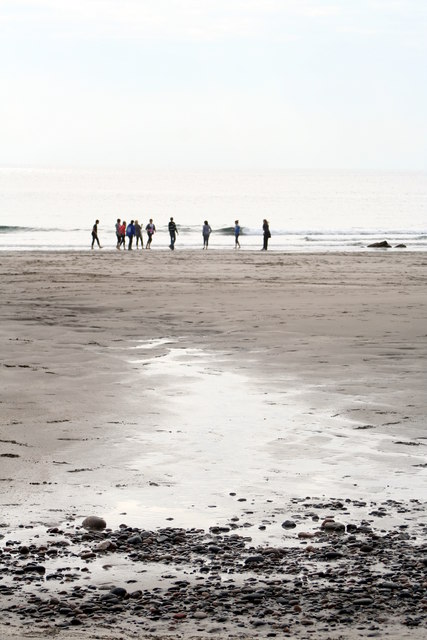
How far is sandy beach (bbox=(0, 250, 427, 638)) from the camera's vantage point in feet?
22.2

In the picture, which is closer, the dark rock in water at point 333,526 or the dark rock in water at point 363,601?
the dark rock in water at point 363,601

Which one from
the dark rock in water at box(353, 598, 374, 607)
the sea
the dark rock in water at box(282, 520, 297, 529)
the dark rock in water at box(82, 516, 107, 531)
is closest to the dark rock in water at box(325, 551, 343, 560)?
the dark rock in water at box(282, 520, 297, 529)

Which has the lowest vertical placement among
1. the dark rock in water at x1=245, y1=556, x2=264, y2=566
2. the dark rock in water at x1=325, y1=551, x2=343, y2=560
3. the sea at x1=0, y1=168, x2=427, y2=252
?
the dark rock in water at x1=325, y1=551, x2=343, y2=560

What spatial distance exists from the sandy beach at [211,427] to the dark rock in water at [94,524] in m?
0.10

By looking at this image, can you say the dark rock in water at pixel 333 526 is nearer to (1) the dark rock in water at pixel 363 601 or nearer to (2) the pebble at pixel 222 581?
(2) the pebble at pixel 222 581

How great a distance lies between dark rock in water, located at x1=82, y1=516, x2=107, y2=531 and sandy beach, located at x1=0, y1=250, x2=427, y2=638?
10 centimetres

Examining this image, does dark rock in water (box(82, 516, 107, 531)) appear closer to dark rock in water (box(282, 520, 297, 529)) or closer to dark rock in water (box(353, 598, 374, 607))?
dark rock in water (box(282, 520, 297, 529))

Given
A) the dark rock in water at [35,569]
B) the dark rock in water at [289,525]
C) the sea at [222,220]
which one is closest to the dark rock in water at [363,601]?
the dark rock in water at [289,525]

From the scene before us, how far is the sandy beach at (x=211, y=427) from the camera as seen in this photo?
678 cm

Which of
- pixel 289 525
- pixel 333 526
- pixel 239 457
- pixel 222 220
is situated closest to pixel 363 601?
pixel 333 526

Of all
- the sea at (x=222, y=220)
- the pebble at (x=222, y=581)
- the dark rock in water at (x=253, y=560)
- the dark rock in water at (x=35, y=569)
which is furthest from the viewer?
the sea at (x=222, y=220)

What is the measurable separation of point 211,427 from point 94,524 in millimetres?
3166

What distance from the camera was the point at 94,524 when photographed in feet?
22.5

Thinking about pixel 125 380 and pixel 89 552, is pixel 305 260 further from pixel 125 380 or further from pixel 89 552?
pixel 89 552
